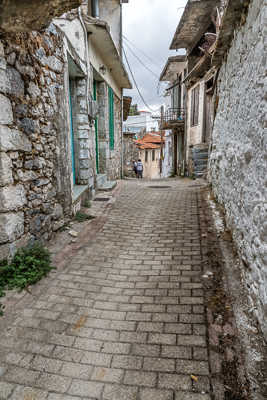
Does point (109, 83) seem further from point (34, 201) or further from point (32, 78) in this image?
point (34, 201)

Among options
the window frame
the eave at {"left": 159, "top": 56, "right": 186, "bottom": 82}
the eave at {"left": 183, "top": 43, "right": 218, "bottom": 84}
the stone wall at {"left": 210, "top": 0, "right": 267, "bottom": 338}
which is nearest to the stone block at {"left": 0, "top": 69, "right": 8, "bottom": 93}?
the stone wall at {"left": 210, "top": 0, "right": 267, "bottom": 338}

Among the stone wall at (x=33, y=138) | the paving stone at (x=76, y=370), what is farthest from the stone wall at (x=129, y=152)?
the paving stone at (x=76, y=370)

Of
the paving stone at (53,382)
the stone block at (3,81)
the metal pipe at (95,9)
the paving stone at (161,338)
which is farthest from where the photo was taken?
the metal pipe at (95,9)

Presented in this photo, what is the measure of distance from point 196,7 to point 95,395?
11.3 meters

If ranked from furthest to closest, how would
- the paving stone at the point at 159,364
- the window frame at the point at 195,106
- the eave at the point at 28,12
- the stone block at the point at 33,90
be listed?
the window frame at the point at 195,106 < the stone block at the point at 33,90 < the eave at the point at 28,12 < the paving stone at the point at 159,364

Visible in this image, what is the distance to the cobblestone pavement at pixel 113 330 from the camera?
185 cm

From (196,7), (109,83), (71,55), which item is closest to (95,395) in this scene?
(71,55)

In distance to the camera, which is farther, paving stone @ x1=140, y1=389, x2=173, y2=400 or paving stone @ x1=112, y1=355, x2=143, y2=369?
paving stone @ x1=112, y1=355, x2=143, y2=369

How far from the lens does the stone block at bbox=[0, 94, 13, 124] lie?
276 cm

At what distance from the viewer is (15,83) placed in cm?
301

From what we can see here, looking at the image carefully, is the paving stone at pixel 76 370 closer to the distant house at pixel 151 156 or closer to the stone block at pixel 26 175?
the stone block at pixel 26 175

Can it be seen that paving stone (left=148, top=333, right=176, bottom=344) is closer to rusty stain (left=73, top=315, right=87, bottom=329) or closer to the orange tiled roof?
rusty stain (left=73, top=315, right=87, bottom=329)

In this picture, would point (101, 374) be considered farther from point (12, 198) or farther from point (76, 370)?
point (12, 198)

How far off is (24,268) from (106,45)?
6123mm
